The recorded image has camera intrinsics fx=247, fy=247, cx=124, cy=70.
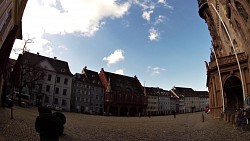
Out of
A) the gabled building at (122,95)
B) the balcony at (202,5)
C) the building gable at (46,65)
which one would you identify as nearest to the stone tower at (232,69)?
the balcony at (202,5)

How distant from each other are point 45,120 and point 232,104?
3024 cm

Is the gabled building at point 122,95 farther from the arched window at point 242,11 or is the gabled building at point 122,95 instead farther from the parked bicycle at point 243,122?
the parked bicycle at point 243,122

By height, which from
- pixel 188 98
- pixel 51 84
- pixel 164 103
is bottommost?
pixel 164 103

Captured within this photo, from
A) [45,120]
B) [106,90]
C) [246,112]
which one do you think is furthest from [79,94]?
[45,120]

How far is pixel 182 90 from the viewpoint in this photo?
15538cm

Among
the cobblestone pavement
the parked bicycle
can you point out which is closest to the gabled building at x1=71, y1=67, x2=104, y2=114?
the cobblestone pavement

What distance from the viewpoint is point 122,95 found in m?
91.5

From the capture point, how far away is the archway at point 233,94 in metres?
30.3

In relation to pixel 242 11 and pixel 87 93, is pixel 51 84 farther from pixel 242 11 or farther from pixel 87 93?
pixel 242 11

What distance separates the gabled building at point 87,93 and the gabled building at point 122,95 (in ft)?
8.24

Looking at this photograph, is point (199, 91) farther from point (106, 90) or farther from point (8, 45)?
point (8, 45)

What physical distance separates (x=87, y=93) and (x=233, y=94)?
194ft

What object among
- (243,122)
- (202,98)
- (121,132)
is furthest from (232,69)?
(202,98)

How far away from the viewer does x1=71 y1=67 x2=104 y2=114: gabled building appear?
79.4 metres
